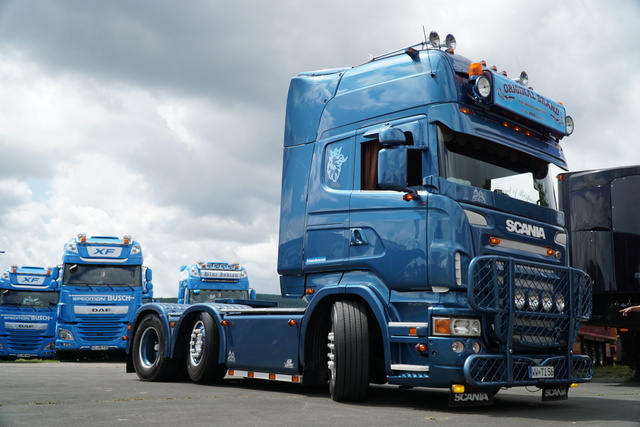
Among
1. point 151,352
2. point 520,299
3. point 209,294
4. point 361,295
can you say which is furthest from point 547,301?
point 209,294

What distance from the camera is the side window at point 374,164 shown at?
7898 millimetres

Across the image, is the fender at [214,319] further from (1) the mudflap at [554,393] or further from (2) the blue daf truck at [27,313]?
(2) the blue daf truck at [27,313]

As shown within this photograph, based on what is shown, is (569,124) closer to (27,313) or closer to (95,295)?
(95,295)

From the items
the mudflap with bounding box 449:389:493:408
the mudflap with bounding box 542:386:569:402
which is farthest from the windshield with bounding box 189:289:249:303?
the mudflap with bounding box 449:389:493:408

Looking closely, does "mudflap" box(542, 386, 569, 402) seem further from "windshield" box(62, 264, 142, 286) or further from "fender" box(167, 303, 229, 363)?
"windshield" box(62, 264, 142, 286)

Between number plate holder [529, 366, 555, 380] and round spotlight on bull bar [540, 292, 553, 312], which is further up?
round spotlight on bull bar [540, 292, 553, 312]

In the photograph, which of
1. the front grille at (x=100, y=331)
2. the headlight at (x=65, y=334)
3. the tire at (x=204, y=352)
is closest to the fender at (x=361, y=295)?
the tire at (x=204, y=352)

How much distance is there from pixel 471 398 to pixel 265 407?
2.15 metres

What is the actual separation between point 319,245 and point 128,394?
3.06 m

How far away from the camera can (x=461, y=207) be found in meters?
7.60

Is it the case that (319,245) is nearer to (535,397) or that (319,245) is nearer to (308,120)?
(308,120)

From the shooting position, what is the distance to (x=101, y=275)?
22062 mm

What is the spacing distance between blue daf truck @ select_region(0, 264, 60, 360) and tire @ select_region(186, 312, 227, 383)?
15277 millimetres

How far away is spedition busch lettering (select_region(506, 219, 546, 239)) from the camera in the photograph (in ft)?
26.5
